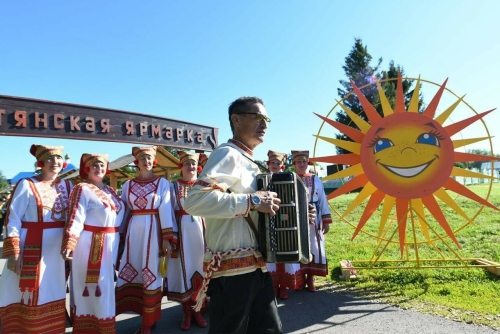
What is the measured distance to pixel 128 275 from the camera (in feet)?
10.6

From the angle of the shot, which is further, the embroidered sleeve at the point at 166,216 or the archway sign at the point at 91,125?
the archway sign at the point at 91,125

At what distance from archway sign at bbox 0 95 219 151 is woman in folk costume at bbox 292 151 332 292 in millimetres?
1827

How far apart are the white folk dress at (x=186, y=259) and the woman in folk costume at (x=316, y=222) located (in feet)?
5.19

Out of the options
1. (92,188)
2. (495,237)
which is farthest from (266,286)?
(495,237)

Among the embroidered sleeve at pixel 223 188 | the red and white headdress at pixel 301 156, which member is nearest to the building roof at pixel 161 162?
the red and white headdress at pixel 301 156

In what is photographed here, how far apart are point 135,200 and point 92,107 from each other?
1.69 metres

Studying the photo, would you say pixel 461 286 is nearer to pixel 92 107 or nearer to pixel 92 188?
pixel 92 188

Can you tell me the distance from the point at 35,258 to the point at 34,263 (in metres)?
0.04

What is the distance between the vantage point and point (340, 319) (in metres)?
3.40

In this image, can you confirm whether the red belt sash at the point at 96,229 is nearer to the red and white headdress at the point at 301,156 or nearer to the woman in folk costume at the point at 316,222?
the woman in folk costume at the point at 316,222

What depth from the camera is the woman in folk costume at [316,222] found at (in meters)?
4.36

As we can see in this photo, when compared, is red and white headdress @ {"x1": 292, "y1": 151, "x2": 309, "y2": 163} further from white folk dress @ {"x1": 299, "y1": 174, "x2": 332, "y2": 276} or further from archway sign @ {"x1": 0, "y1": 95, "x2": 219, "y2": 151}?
archway sign @ {"x1": 0, "y1": 95, "x2": 219, "y2": 151}

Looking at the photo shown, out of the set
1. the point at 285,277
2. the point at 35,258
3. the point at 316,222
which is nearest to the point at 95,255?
the point at 35,258

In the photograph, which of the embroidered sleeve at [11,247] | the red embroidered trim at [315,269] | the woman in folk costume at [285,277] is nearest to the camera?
the embroidered sleeve at [11,247]
